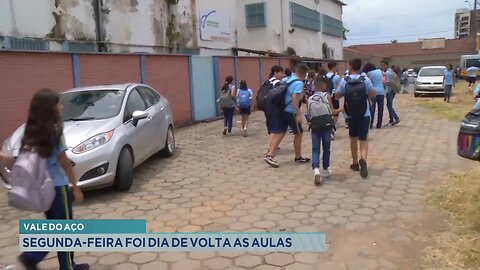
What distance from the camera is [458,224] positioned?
4.39 meters

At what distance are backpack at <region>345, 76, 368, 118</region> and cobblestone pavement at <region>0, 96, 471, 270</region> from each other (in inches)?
39.0

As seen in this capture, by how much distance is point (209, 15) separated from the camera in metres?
20.9

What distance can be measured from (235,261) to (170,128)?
5.00 meters

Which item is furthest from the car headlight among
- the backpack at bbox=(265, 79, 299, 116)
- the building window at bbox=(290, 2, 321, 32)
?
the building window at bbox=(290, 2, 321, 32)

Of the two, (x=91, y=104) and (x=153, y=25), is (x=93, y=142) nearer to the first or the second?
(x=91, y=104)

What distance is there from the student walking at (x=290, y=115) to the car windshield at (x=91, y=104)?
2.51 metres

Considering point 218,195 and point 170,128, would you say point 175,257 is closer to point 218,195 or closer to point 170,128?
point 218,195

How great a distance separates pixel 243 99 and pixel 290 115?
128 inches

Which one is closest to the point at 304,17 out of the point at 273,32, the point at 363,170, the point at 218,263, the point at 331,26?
the point at 273,32

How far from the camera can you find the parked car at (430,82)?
69.6 feet

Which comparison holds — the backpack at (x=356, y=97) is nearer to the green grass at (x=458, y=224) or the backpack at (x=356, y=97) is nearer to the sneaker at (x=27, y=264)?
the green grass at (x=458, y=224)

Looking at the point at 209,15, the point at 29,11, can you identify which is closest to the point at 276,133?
the point at 29,11

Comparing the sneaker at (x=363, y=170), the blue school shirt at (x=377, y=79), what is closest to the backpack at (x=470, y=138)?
the sneaker at (x=363, y=170)
